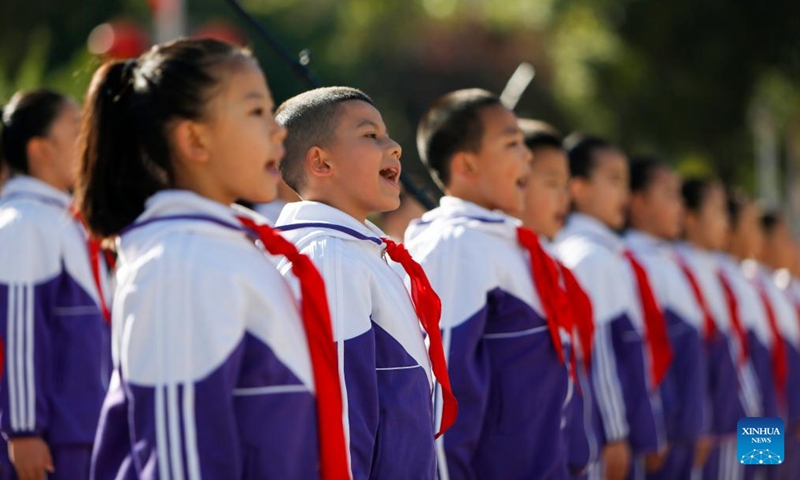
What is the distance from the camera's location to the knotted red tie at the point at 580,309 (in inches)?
223

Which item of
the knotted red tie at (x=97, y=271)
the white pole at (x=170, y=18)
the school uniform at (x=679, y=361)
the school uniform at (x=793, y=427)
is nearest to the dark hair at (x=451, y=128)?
the knotted red tie at (x=97, y=271)

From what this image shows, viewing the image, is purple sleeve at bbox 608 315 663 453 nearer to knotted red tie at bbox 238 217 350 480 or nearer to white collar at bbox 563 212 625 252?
white collar at bbox 563 212 625 252

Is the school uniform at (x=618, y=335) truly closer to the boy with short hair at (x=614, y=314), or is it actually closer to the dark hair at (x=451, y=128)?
the boy with short hair at (x=614, y=314)

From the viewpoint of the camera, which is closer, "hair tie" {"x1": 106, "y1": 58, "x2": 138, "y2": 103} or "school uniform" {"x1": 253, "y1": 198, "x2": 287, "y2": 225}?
"hair tie" {"x1": 106, "y1": 58, "x2": 138, "y2": 103}

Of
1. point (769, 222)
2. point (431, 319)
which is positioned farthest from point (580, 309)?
point (769, 222)

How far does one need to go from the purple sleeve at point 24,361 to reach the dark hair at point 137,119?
1939mm

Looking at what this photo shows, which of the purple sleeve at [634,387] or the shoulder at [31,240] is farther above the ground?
the shoulder at [31,240]

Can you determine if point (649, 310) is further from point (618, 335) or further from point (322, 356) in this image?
point (322, 356)

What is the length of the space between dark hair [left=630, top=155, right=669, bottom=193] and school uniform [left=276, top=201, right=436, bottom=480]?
15.3ft

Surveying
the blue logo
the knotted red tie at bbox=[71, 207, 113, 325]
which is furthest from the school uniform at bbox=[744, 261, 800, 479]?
the knotted red tie at bbox=[71, 207, 113, 325]

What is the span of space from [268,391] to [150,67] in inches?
32.3

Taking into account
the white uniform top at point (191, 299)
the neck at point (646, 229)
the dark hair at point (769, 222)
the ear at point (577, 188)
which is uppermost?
the dark hair at point (769, 222)

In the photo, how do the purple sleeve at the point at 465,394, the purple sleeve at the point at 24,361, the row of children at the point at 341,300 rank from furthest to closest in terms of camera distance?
the purple sleeve at the point at 24,361 < the purple sleeve at the point at 465,394 < the row of children at the point at 341,300

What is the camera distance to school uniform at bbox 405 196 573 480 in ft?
15.7
